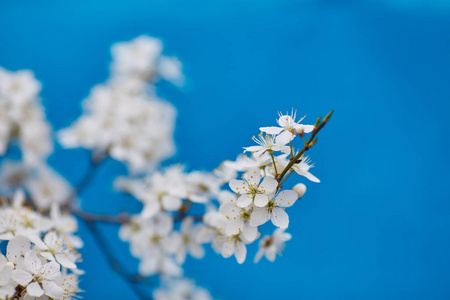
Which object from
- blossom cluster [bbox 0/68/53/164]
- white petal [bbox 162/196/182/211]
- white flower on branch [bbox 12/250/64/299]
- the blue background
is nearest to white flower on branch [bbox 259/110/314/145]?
white petal [bbox 162/196/182/211]

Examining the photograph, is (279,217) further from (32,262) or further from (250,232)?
(32,262)

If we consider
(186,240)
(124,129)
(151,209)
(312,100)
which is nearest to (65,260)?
(151,209)

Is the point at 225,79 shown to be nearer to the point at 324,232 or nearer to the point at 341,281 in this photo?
the point at 324,232

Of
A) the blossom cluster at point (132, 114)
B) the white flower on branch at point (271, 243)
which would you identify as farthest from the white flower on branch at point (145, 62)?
the white flower on branch at point (271, 243)

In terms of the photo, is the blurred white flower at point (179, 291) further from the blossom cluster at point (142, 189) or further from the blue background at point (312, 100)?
the blue background at point (312, 100)

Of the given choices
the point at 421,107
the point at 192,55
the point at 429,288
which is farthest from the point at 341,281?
the point at 192,55
